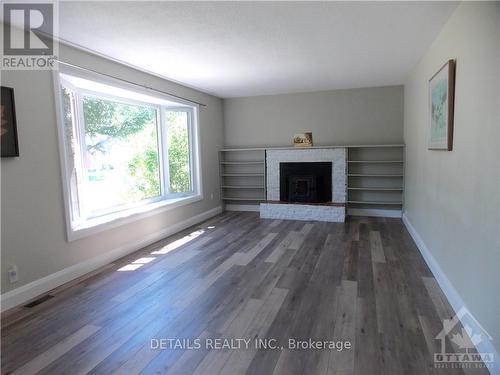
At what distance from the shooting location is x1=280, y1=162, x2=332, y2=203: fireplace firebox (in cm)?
569

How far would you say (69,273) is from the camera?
10.2 ft

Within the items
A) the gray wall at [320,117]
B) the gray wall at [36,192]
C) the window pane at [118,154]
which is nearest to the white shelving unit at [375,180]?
the gray wall at [320,117]

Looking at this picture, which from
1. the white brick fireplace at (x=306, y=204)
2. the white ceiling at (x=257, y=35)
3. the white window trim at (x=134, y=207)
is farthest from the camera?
the white brick fireplace at (x=306, y=204)

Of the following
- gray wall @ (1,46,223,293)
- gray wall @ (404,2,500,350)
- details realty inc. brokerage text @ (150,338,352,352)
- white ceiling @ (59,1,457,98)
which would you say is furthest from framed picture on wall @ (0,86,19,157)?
gray wall @ (404,2,500,350)

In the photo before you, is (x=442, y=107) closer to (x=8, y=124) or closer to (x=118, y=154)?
(x=8, y=124)

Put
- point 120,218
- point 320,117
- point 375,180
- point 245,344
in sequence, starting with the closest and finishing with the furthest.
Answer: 1. point 245,344
2. point 120,218
3. point 375,180
4. point 320,117

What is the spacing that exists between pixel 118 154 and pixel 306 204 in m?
3.18

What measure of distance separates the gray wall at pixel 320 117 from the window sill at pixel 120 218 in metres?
2.11

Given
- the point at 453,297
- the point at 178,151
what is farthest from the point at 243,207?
the point at 453,297

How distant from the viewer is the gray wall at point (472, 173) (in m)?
1.75

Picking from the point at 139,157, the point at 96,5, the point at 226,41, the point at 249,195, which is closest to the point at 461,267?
the point at 226,41

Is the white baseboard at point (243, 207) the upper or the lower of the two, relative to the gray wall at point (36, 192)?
lower

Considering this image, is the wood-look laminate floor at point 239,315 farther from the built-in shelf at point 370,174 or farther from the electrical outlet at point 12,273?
the built-in shelf at point 370,174

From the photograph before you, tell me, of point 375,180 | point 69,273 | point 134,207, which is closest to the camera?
point 69,273
